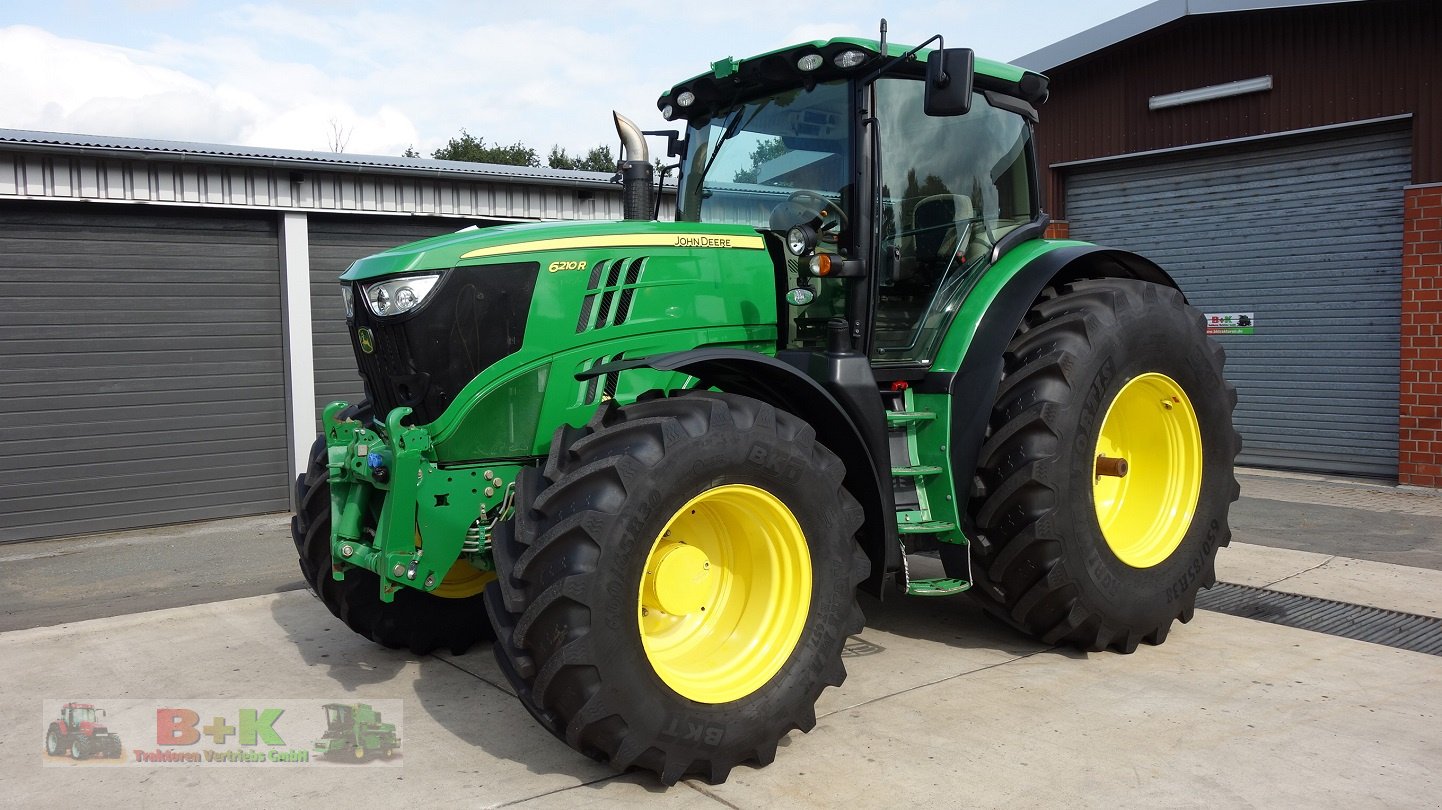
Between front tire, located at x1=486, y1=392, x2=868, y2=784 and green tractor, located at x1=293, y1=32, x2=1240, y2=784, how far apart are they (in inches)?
0.4

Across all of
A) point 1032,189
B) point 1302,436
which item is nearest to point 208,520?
point 1032,189

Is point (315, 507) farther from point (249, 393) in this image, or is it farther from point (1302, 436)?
point (1302, 436)

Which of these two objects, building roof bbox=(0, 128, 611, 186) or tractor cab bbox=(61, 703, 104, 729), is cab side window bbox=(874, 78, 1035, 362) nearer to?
tractor cab bbox=(61, 703, 104, 729)

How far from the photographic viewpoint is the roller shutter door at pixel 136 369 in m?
8.58

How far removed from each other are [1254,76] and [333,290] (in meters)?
8.54

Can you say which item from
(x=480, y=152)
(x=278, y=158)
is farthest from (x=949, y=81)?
(x=480, y=152)

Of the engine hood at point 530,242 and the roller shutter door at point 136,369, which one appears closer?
the engine hood at point 530,242

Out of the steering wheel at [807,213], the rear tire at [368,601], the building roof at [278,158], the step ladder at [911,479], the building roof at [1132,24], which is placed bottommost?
the rear tire at [368,601]

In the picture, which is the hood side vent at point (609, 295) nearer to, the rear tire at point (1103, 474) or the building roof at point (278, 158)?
the rear tire at point (1103, 474)

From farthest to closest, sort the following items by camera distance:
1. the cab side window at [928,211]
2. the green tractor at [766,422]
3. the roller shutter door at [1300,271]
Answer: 1. the roller shutter door at [1300,271]
2. the cab side window at [928,211]
3. the green tractor at [766,422]

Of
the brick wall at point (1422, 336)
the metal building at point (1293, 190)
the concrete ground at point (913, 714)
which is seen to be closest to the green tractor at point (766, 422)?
the concrete ground at point (913, 714)

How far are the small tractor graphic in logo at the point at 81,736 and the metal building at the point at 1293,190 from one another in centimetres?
950

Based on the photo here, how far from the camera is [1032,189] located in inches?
211

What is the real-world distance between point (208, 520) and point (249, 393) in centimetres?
114
